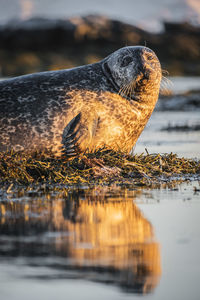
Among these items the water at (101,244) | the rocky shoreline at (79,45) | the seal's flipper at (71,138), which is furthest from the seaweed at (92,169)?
the rocky shoreline at (79,45)

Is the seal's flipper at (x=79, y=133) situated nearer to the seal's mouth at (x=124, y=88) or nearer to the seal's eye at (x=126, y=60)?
the seal's mouth at (x=124, y=88)

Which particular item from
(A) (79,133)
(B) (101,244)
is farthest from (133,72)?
(B) (101,244)

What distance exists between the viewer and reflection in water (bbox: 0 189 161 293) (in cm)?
346

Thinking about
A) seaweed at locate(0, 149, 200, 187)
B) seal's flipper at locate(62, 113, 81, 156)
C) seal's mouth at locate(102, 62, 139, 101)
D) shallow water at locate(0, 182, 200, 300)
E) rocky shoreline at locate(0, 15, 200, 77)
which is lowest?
shallow water at locate(0, 182, 200, 300)

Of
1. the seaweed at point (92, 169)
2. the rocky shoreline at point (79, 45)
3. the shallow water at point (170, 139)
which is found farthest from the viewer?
the rocky shoreline at point (79, 45)

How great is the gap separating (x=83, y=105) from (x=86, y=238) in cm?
353

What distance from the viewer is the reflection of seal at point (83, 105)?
24.2ft

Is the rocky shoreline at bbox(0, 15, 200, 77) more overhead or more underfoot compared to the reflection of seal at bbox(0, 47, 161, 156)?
more overhead

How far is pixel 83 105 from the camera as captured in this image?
7566 millimetres

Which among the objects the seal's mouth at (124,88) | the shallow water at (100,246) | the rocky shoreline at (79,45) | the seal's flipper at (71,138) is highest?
the rocky shoreline at (79,45)

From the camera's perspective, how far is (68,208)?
530cm

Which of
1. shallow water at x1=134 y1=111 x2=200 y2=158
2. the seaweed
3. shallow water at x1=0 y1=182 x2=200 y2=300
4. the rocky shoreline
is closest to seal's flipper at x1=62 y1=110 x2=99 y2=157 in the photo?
the seaweed

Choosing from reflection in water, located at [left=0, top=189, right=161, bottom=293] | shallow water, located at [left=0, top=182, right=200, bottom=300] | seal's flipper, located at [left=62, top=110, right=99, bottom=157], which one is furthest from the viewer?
seal's flipper, located at [left=62, top=110, right=99, bottom=157]

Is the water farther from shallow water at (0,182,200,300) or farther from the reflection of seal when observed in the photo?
the reflection of seal
